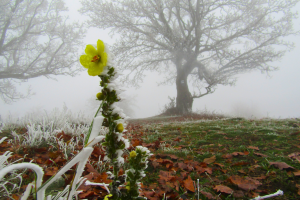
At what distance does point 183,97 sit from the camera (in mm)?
12023

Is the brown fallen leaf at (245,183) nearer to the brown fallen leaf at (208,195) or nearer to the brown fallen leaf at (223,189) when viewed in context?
the brown fallen leaf at (223,189)

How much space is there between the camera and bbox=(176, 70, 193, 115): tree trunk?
1184cm

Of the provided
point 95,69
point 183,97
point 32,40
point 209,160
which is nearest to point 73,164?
point 95,69

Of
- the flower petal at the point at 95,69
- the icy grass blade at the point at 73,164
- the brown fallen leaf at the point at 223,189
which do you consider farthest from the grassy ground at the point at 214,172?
the flower petal at the point at 95,69

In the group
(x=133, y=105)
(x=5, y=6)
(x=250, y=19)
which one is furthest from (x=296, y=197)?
(x=133, y=105)

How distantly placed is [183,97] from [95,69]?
1175 cm

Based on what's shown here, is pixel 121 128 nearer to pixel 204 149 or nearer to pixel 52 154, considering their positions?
pixel 52 154

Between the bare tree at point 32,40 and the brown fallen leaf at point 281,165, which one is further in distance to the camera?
the bare tree at point 32,40

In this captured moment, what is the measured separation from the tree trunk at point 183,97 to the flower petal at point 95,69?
11280mm

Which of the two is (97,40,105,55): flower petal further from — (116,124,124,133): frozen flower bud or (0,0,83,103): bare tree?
(0,0,83,103): bare tree

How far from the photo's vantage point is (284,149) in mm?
2195

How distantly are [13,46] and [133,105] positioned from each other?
17641 mm

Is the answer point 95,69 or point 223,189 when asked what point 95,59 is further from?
point 223,189

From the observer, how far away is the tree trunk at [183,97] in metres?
11.8
